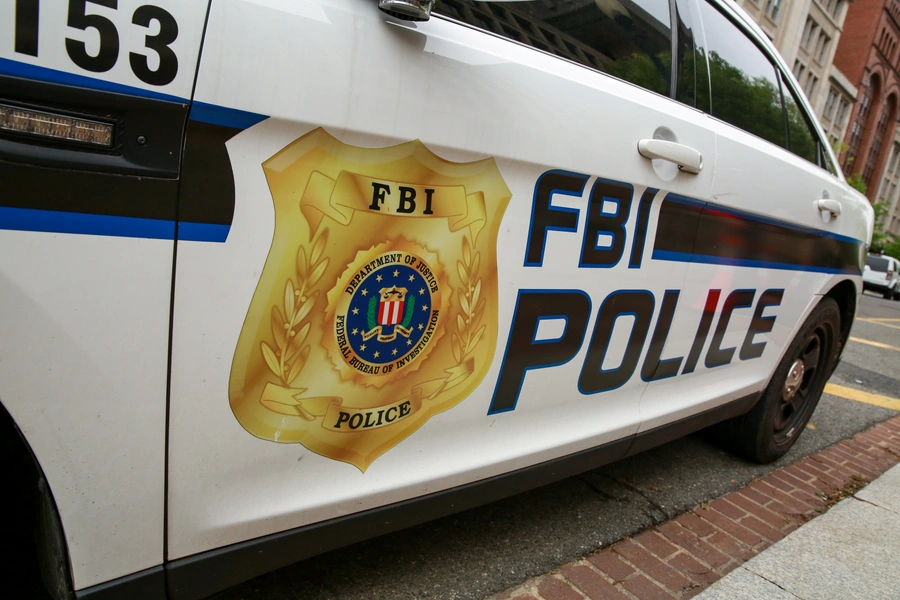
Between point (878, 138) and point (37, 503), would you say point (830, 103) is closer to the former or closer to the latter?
point (878, 138)

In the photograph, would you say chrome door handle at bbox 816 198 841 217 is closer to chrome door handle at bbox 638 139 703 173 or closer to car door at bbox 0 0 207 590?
chrome door handle at bbox 638 139 703 173

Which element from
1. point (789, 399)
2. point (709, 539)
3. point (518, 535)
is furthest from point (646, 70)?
point (789, 399)

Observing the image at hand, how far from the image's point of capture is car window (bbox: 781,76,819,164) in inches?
114

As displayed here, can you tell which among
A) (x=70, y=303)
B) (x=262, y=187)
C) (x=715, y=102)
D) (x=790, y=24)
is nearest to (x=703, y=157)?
(x=715, y=102)

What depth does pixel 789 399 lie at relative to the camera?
3.30 m

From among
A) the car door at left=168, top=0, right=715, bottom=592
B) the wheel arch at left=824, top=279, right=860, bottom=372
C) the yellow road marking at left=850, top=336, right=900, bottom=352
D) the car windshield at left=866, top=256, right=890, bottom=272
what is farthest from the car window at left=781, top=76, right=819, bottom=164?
the car windshield at left=866, top=256, right=890, bottom=272

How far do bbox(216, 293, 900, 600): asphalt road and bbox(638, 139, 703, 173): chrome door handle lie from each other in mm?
1370

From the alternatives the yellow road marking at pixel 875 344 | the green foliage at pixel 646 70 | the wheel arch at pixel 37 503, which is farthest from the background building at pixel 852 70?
the wheel arch at pixel 37 503

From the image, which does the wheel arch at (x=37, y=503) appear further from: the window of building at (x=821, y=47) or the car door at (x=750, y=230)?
the window of building at (x=821, y=47)

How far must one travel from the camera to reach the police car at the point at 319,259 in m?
0.95

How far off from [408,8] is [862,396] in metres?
5.43

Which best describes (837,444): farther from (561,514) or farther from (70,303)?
(70,303)

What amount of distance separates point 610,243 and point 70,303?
53.6 inches

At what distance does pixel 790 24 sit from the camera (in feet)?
115
